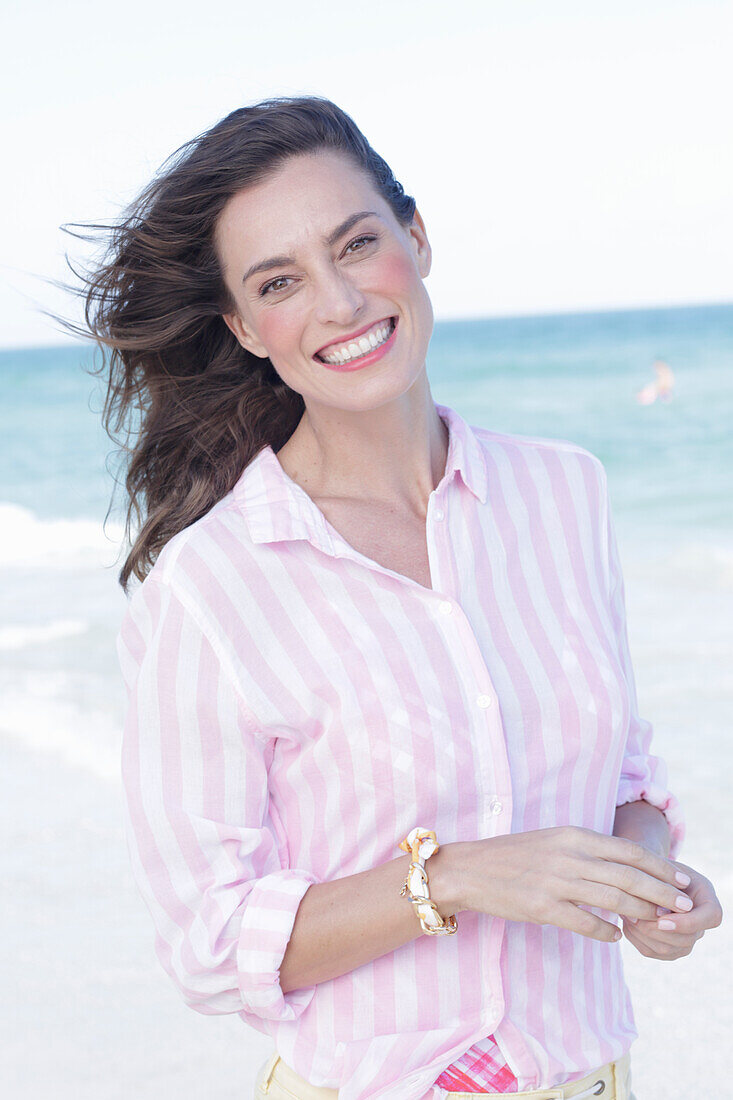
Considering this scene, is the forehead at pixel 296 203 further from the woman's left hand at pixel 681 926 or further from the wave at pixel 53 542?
the wave at pixel 53 542

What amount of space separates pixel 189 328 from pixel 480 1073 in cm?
124

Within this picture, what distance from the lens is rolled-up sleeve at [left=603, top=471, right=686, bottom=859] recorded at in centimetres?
185

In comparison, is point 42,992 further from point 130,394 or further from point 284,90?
point 284,90

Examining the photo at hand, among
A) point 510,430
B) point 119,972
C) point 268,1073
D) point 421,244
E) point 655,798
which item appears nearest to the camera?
point 268,1073

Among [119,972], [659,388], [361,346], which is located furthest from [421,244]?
[659,388]

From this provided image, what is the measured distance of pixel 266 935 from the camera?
1461 mm

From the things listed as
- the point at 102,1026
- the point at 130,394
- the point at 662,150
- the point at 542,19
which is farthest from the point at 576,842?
the point at 662,150

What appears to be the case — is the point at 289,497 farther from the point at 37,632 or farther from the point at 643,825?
the point at 37,632

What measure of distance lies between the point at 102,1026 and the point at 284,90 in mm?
2691

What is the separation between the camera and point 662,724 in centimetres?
540

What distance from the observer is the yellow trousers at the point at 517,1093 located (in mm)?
1533

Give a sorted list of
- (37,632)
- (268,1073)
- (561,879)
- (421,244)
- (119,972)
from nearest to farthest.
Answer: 1. (561,879)
2. (268,1073)
3. (421,244)
4. (119,972)
5. (37,632)

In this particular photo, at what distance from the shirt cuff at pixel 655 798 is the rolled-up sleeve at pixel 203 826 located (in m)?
0.58

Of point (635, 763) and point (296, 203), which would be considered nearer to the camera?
point (296, 203)
